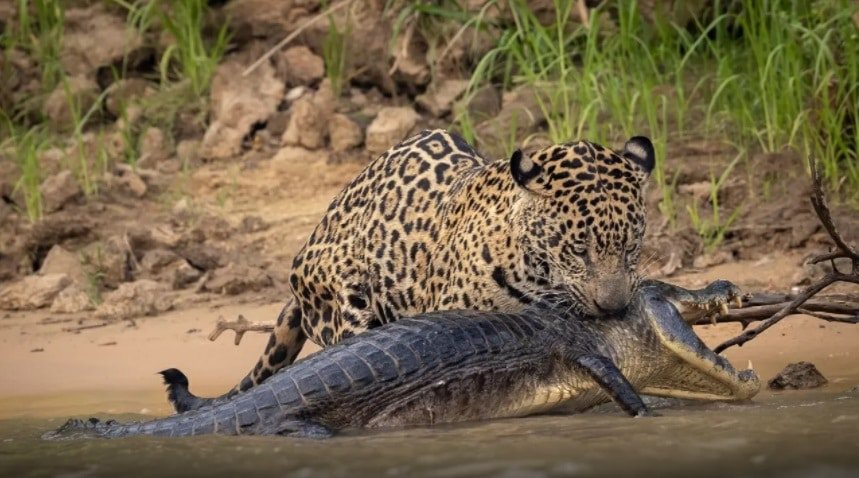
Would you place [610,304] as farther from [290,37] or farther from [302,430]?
[290,37]

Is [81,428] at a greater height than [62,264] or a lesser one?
greater

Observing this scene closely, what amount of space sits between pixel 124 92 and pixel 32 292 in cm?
322

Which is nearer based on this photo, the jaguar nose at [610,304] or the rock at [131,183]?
the jaguar nose at [610,304]

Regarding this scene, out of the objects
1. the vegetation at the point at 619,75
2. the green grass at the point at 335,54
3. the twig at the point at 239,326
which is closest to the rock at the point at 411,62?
the vegetation at the point at 619,75

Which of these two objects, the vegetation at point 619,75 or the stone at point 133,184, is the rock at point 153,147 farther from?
the stone at point 133,184

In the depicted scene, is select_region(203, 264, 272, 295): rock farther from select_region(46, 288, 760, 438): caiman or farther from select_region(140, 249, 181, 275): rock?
select_region(46, 288, 760, 438): caiman

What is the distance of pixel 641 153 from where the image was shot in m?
7.25

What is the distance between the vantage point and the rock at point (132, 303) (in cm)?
980

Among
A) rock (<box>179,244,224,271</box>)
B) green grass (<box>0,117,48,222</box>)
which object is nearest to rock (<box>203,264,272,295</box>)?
rock (<box>179,244,224,271</box>)

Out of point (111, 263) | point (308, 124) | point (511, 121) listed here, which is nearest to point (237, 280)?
point (111, 263)

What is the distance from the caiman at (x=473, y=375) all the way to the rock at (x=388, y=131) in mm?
5053

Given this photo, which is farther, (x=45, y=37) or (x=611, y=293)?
(x=45, y=37)

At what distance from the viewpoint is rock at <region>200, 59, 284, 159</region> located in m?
12.5

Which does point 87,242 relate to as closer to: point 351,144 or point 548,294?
point 351,144
